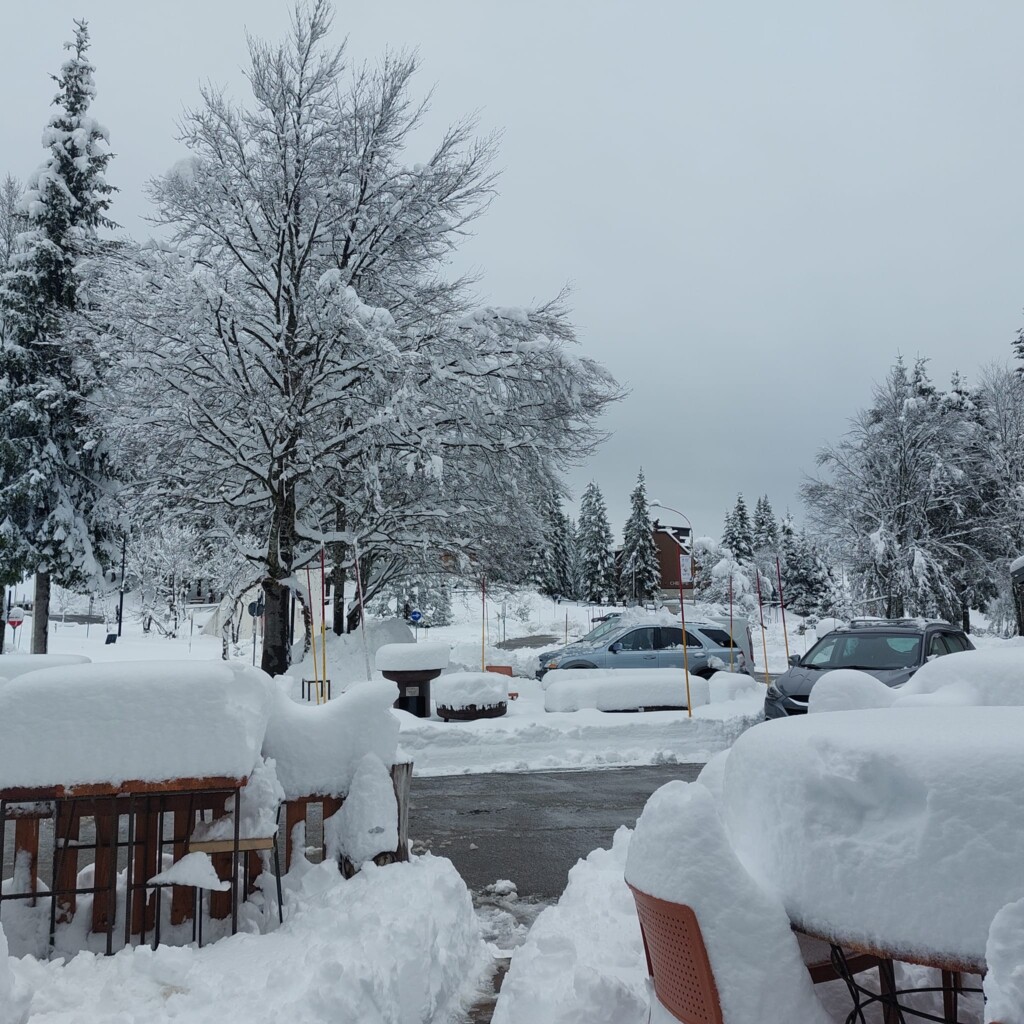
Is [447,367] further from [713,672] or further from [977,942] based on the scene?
[977,942]

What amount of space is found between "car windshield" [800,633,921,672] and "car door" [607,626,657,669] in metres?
4.57

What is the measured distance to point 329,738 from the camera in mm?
4918

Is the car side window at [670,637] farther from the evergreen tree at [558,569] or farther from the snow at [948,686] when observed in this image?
the evergreen tree at [558,569]

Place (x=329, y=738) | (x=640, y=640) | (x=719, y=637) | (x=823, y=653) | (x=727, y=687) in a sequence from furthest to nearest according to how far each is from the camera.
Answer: (x=719, y=637) → (x=640, y=640) → (x=727, y=687) → (x=823, y=653) → (x=329, y=738)

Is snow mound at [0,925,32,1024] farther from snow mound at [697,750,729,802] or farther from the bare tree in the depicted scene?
the bare tree

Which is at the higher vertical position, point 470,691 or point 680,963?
point 680,963

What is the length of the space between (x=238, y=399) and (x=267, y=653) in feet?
16.2

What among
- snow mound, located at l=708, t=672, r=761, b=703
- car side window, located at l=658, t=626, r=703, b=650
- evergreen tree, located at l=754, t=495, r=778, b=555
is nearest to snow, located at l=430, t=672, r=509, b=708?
snow mound, located at l=708, t=672, r=761, b=703

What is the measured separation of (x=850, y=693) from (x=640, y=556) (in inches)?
2621

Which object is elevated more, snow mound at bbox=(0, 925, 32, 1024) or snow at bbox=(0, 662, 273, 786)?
snow at bbox=(0, 662, 273, 786)

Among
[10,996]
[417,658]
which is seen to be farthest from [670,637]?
[10,996]

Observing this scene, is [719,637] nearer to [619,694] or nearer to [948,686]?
[619,694]

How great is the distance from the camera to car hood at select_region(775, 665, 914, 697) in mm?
11578

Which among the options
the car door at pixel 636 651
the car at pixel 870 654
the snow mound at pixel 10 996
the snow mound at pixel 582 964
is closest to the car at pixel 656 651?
the car door at pixel 636 651
